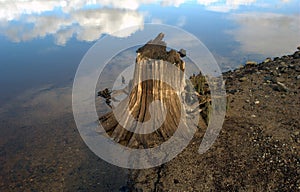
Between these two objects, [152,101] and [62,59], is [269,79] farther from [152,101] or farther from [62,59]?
[62,59]

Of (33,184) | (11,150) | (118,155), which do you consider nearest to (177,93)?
(118,155)

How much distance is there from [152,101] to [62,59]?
1061 centimetres

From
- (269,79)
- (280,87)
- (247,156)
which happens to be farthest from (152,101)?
(269,79)

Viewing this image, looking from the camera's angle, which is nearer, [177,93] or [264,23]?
[177,93]

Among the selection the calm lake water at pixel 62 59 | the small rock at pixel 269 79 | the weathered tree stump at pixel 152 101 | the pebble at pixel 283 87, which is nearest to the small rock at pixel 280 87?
the pebble at pixel 283 87

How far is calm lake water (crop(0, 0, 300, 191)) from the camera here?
7.84 metres

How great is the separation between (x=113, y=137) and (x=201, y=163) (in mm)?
2584

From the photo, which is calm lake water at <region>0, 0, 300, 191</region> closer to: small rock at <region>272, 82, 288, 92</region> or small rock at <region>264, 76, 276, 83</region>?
small rock at <region>264, 76, 276, 83</region>

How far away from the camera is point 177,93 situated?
834cm

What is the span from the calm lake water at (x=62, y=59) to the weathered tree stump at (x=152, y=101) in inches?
41.9

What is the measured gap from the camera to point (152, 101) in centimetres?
804

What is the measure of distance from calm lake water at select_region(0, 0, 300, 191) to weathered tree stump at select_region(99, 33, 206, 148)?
3.49ft

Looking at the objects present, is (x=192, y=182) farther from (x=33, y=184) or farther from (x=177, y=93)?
(x=33, y=184)

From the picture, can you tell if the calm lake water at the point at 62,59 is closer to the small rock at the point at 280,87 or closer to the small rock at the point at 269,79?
the small rock at the point at 269,79
